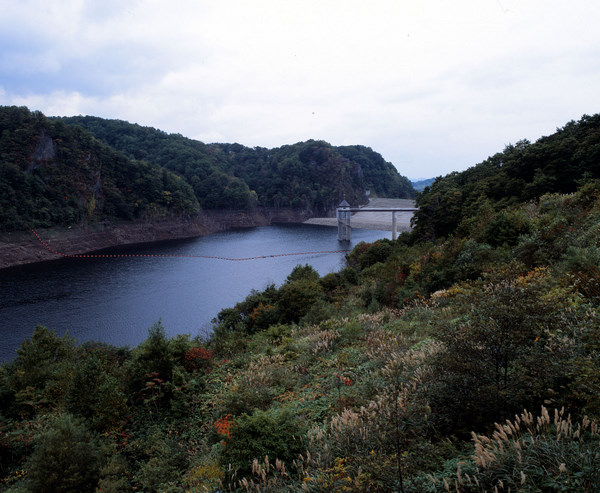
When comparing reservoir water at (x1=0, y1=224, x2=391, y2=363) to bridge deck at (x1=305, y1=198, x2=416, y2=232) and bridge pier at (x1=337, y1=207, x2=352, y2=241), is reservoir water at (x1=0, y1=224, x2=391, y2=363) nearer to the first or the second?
bridge pier at (x1=337, y1=207, x2=352, y2=241)

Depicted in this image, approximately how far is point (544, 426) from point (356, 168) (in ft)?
490

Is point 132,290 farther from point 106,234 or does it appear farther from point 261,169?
point 261,169

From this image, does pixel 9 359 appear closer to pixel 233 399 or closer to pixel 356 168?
pixel 233 399

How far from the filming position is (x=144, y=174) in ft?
278

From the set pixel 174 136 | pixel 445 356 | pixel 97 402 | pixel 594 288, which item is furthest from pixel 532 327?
pixel 174 136

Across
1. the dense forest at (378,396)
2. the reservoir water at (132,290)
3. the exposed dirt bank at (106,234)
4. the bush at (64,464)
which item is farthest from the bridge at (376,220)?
the bush at (64,464)

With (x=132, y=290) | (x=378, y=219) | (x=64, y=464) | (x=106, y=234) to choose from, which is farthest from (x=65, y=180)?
(x=64, y=464)

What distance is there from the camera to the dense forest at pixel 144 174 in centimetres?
6219

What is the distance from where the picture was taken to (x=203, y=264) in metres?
49.5

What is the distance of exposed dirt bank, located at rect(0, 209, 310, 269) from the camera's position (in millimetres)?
51656

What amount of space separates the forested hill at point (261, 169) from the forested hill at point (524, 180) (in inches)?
3182

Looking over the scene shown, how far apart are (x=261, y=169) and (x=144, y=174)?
63.0 metres

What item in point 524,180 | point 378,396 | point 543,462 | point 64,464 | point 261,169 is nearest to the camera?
point 543,462

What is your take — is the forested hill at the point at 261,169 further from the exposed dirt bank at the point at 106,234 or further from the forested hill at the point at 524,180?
the forested hill at the point at 524,180
